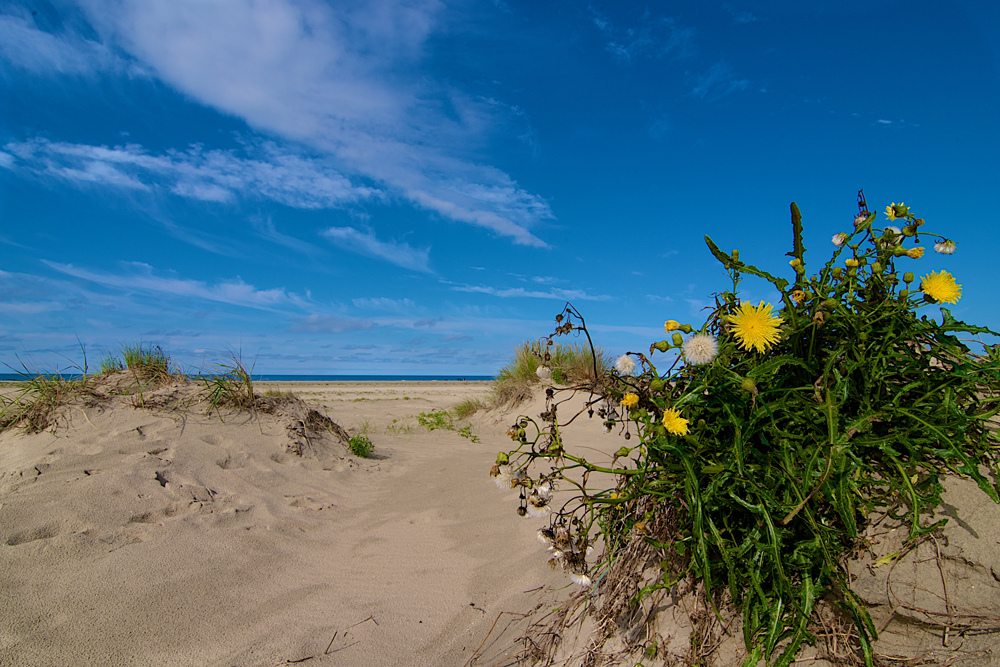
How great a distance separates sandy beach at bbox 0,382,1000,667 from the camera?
151 cm

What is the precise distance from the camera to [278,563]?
3.44m

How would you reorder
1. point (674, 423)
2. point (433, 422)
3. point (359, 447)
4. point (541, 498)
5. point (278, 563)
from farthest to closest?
point (433, 422)
point (359, 447)
point (278, 563)
point (541, 498)
point (674, 423)

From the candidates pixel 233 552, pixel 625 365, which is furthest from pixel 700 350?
pixel 233 552

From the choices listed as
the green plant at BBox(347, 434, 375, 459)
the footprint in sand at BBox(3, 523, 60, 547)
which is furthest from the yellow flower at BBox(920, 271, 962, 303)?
the green plant at BBox(347, 434, 375, 459)

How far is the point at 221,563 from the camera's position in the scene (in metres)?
3.30

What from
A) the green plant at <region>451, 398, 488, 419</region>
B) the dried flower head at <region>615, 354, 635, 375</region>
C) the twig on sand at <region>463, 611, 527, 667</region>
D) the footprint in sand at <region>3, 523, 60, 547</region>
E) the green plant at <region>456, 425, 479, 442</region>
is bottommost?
the footprint in sand at <region>3, 523, 60, 547</region>

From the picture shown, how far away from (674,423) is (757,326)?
36 cm

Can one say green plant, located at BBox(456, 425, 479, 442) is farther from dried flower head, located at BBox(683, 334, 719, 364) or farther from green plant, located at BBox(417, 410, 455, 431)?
dried flower head, located at BBox(683, 334, 719, 364)

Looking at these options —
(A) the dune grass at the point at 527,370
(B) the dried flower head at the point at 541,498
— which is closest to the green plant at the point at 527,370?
(A) the dune grass at the point at 527,370

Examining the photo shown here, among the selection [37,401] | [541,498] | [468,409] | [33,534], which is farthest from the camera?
[468,409]

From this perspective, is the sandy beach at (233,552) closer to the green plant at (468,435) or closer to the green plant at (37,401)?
the green plant at (37,401)

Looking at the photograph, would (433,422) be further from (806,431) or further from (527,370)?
(806,431)

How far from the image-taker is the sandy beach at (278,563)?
4.97 feet

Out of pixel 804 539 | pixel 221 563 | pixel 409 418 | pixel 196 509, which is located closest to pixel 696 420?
pixel 804 539
